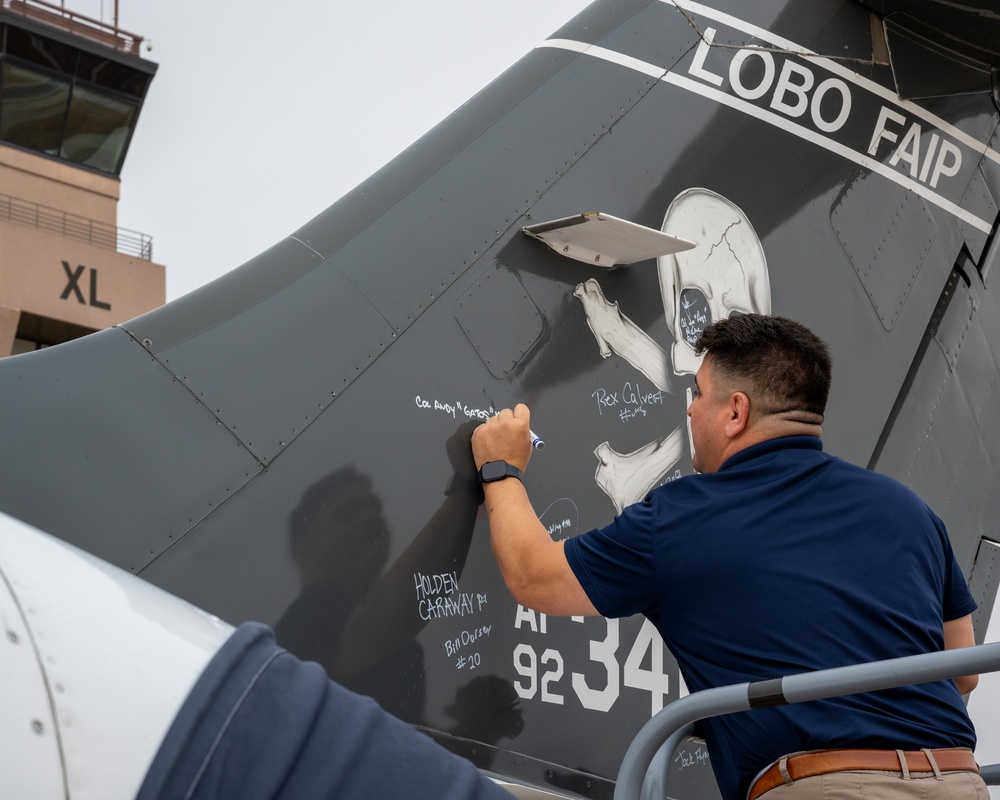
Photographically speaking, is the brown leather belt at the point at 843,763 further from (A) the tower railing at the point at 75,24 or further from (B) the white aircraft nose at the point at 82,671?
(A) the tower railing at the point at 75,24

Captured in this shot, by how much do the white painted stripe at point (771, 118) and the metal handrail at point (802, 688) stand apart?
218 centimetres

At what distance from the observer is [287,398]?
265 cm

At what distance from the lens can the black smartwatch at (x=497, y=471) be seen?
288cm

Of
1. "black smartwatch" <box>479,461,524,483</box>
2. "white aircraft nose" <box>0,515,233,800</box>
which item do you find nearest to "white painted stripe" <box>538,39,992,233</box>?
"black smartwatch" <box>479,461,524,483</box>

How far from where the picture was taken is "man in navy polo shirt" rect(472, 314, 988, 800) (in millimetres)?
2221

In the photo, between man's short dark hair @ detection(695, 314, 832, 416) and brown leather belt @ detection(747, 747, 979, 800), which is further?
man's short dark hair @ detection(695, 314, 832, 416)

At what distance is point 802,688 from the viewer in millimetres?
1986

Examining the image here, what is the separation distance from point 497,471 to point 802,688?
3.62 ft

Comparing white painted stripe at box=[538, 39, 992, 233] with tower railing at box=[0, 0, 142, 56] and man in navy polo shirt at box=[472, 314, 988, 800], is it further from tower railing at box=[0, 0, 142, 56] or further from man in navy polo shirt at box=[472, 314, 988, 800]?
tower railing at box=[0, 0, 142, 56]

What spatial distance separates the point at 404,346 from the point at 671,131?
129 centimetres

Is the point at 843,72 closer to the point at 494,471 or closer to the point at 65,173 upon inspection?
the point at 494,471

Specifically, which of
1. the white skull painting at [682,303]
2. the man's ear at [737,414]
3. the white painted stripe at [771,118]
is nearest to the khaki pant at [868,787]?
the man's ear at [737,414]

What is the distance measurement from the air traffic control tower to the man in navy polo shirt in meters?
22.1

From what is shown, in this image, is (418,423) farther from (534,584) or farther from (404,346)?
(534,584)
